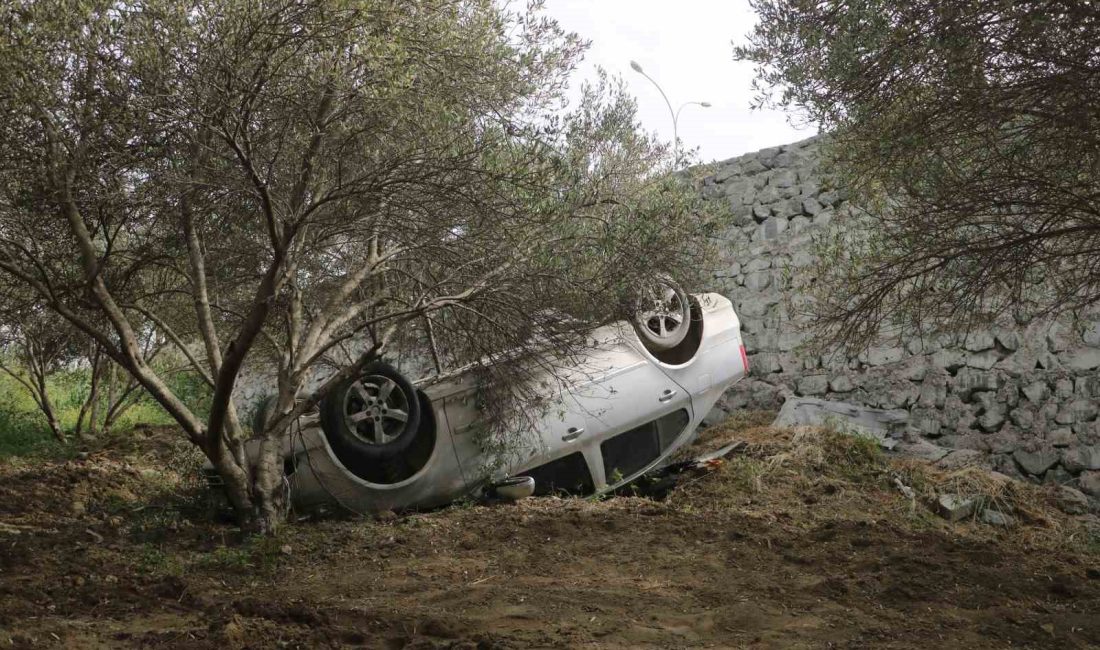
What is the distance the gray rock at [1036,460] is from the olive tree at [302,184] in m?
4.26

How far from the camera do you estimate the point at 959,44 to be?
6176 millimetres

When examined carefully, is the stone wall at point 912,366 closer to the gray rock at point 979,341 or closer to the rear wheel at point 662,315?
the gray rock at point 979,341

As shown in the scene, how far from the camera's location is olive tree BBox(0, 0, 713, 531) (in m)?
6.29

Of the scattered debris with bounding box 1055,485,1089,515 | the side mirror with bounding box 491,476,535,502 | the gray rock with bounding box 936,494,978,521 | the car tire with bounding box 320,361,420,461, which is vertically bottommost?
the scattered debris with bounding box 1055,485,1089,515

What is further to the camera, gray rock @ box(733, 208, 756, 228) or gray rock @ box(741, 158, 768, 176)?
gray rock @ box(741, 158, 768, 176)

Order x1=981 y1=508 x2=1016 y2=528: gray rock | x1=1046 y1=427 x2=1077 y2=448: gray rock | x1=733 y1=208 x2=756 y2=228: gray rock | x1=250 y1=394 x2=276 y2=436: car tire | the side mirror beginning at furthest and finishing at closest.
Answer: x1=733 y1=208 x2=756 y2=228: gray rock, x1=1046 y1=427 x2=1077 y2=448: gray rock, the side mirror, x1=981 y1=508 x2=1016 y2=528: gray rock, x1=250 y1=394 x2=276 y2=436: car tire

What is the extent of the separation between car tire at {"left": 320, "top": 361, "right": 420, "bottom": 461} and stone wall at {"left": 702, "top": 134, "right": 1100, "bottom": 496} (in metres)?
3.53

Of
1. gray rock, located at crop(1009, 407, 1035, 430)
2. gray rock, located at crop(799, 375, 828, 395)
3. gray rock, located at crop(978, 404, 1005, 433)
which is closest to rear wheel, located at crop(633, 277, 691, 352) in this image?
gray rock, located at crop(799, 375, 828, 395)

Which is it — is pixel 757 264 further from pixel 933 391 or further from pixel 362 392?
pixel 362 392

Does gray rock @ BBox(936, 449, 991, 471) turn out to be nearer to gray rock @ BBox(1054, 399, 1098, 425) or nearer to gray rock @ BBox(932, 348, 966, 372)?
gray rock @ BBox(1054, 399, 1098, 425)

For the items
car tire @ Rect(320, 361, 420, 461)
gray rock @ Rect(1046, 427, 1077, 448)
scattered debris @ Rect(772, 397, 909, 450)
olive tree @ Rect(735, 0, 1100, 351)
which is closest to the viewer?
olive tree @ Rect(735, 0, 1100, 351)

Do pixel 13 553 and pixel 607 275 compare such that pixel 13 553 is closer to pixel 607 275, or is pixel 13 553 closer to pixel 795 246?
pixel 607 275

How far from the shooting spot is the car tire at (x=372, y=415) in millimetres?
8219

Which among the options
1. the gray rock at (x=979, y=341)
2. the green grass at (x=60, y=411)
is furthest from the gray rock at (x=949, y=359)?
the green grass at (x=60, y=411)
